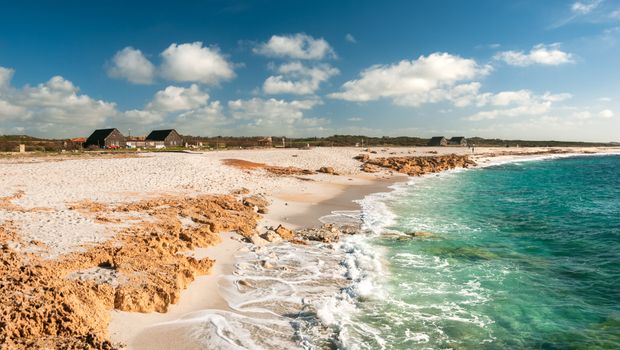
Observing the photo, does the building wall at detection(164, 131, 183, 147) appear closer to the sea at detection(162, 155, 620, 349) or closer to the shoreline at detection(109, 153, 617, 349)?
the shoreline at detection(109, 153, 617, 349)

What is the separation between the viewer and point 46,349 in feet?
16.9

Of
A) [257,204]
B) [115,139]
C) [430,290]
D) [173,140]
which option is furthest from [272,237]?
[173,140]

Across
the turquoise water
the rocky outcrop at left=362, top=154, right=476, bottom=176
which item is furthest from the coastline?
the rocky outcrop at left=362, top=154, right=476, bottom=176

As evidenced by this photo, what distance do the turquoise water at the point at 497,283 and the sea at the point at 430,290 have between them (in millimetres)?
39

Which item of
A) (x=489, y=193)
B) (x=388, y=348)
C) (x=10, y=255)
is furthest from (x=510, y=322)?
(x=489, y=193)

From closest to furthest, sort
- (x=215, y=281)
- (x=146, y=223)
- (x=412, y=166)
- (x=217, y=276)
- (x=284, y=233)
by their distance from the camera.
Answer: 1. (x=215, y=281)
2. (x=217, y=276)
3. (x=146, y=223)
4. (x=284, y=233)
5. (x=412, y=166)

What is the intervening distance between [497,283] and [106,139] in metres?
63.7

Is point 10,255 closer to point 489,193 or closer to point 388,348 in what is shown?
point 388,348

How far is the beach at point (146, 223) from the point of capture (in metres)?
7.26

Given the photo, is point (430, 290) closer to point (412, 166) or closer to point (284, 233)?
point (284, 233)

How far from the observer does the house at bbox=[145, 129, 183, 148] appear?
224ft

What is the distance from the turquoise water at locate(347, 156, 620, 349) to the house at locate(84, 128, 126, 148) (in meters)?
55.8

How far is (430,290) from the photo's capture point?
970 cm

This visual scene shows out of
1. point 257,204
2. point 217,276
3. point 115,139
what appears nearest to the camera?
point 217,276
